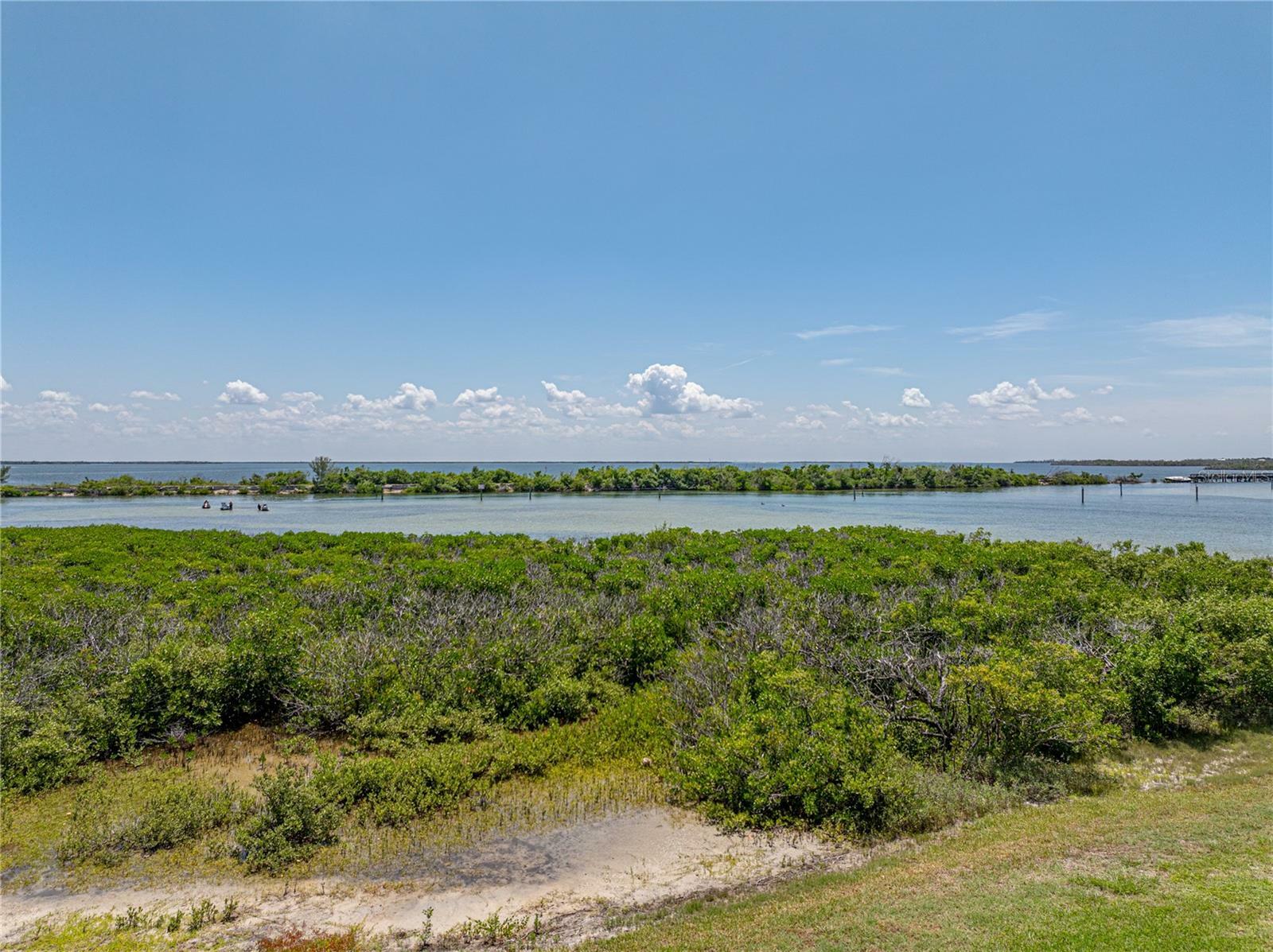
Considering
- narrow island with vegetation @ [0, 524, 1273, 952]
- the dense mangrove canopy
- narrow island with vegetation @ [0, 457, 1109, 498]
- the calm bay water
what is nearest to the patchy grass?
narrow island with vegetation @ [0, 524, 1273, 952]

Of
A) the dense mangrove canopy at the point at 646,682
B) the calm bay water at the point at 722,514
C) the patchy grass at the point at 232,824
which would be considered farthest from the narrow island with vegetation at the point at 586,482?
the patchy grass at the point at 232,824

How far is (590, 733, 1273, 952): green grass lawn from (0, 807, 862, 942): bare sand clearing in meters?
0.66

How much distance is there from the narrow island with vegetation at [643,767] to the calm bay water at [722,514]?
26355 millimetres

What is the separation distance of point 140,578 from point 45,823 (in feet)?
39.9

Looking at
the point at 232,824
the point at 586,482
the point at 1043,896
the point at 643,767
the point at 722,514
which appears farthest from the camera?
the point at 586,482

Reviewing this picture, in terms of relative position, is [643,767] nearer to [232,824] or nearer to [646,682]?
[646,682]

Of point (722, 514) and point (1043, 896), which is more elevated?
point (1043, 896)

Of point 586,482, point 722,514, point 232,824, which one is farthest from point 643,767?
point 586,482

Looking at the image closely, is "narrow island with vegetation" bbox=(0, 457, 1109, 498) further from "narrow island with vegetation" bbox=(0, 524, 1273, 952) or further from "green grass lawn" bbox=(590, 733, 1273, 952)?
"green grass lawn" bbox=(590, 733, 1273, 952)

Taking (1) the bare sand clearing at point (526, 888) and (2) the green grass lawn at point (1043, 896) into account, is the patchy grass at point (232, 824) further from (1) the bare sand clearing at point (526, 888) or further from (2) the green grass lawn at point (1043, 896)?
(2) the green grass lawn at point (1043, 896)

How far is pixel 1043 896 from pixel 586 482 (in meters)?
93.4

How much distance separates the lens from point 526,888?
7.26 meters

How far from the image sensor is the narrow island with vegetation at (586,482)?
87.2 metres

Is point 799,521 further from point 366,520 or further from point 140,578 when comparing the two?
point 140,578
